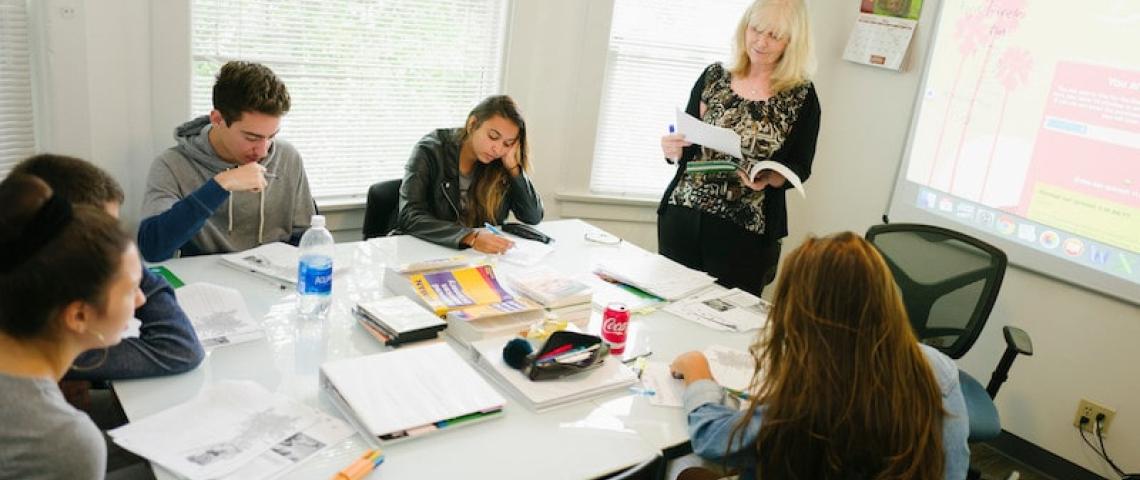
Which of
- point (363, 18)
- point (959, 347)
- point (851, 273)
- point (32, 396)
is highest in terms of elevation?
point (363, 18)

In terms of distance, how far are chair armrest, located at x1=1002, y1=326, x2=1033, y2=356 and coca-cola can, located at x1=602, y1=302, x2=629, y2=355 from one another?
1.29 m

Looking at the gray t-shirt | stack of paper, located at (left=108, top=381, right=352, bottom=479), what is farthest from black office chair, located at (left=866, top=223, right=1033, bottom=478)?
the gray t-shirt

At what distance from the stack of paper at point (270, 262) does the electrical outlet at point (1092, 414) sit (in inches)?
112

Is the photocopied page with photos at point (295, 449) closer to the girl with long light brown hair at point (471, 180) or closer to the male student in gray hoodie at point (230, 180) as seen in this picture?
the male student in gray hoodie at point (230, 180)

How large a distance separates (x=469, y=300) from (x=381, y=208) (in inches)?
38.3

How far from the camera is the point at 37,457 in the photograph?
123 centimetres

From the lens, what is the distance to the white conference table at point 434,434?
1.54 meters

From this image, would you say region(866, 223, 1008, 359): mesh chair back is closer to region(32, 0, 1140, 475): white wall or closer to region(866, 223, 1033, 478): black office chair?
region(866, 223, 1033, 478): black office chair

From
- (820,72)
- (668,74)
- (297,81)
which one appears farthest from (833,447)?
(820,72)

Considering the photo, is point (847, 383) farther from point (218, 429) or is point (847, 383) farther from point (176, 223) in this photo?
point (176, 223)

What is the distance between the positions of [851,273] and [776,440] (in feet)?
1.07

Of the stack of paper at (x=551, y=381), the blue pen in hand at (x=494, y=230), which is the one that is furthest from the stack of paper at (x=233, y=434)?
the blue pen in hand at (x=494, y=230)

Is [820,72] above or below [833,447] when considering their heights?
above

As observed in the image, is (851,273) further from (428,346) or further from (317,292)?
(317,292)
